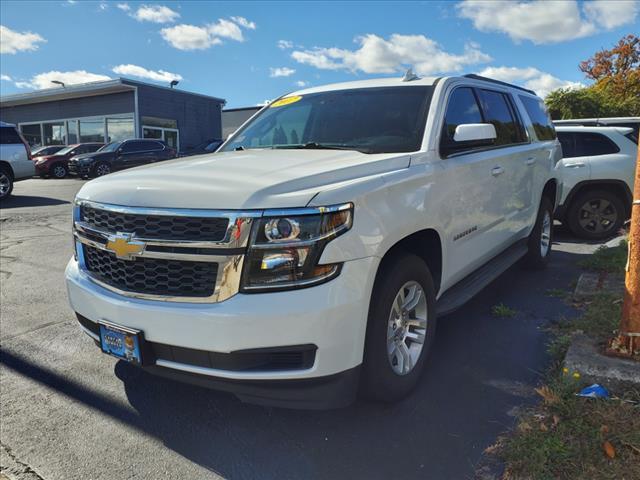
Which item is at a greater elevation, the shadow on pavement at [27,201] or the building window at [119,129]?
the building window at [119,129]

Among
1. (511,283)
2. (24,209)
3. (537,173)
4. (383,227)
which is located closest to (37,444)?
(383,227)

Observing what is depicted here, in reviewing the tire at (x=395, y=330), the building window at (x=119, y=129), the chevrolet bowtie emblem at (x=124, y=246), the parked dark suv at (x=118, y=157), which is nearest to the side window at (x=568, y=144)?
the tire at (x=395, y=330)

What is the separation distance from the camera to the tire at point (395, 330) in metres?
2.58

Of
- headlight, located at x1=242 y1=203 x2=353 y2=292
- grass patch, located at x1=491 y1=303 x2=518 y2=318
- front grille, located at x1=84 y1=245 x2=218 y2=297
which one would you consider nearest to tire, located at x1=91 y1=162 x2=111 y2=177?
grass patch, located at x1=491 y1=303 x2=518 y2=318

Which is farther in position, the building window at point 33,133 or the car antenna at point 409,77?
the building window at point 33,133

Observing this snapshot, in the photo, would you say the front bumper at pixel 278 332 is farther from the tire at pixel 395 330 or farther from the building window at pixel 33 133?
the building window at pixel 33 133

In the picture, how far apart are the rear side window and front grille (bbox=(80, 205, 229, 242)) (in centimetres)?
433

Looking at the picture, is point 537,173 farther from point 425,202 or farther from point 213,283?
point 213,283

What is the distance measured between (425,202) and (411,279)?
481 mm

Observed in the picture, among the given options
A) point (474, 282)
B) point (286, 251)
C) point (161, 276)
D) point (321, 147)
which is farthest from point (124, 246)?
point (474, 282)

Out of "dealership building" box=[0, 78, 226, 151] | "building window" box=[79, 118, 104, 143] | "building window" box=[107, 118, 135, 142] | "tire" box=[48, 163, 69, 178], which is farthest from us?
"building window" box=[79, 118, 104, 143]

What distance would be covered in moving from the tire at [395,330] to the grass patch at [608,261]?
10.6ft

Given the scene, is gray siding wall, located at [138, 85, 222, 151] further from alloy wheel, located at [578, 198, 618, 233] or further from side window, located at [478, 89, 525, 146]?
side window, located at [478, 89, 525, 146]

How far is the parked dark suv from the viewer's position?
19406 millimetres
